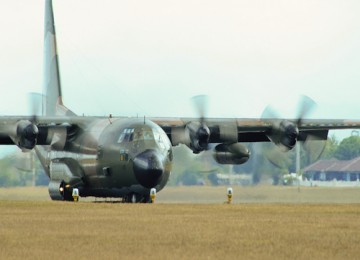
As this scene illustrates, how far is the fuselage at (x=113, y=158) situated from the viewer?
4309cm

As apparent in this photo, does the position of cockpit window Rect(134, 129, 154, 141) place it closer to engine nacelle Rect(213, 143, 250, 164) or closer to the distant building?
engine nacelle Rect(213, 143, 250, 164)

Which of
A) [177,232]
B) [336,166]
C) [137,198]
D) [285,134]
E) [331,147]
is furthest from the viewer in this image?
[331,147]

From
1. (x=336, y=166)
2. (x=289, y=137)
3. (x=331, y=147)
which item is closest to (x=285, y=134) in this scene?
(x=289, y=137)

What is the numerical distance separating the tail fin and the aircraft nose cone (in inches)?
569

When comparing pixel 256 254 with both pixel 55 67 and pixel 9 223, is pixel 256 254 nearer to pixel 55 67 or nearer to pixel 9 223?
pixel 9 223

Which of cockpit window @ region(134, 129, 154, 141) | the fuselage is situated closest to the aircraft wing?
the fuselage

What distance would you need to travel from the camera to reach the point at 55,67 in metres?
60.0

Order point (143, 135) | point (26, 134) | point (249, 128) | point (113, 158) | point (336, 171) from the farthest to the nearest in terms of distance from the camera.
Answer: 1. point (336, 171)
2. point (249, 128)
3. point (26, 134)
4. point (113, 158)
5. point (143, 135)

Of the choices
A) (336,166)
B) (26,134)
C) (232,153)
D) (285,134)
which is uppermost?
(336,166)

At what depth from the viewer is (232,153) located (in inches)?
2040

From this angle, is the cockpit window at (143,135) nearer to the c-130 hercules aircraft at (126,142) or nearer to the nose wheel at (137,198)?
the c-130 hercules aircraft at (126,142)

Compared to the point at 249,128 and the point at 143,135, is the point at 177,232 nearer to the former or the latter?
the point at 143,135

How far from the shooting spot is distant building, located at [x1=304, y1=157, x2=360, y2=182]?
110m

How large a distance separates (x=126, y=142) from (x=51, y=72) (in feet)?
58.0
